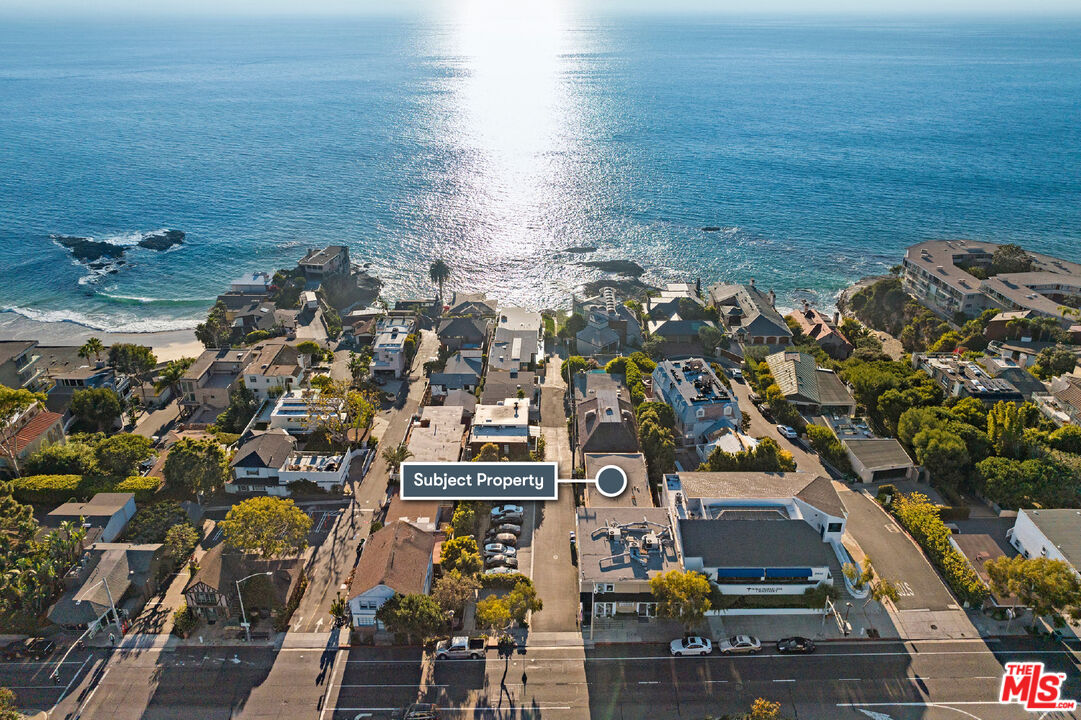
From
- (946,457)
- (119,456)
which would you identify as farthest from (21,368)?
(946,457)

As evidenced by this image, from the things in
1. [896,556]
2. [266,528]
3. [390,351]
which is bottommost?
[896,556]

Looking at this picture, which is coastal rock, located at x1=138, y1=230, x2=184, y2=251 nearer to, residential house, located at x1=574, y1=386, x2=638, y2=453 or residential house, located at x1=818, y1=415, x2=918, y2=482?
residential house, located at x1=574, y1=386, x2=638, y2=453

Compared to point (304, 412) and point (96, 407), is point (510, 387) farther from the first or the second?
point (96, 407)

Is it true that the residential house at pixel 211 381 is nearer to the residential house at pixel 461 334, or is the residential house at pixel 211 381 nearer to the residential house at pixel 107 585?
the residential house at pixel 461 334

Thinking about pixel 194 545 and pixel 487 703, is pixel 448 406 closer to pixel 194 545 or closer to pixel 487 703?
pixel 194 545

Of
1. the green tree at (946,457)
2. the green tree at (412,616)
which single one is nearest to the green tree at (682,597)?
the green tree at (412,616)

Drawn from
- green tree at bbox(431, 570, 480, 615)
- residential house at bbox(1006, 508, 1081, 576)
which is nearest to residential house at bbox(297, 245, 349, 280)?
green tree at bbox(431, 570, 480, 615)

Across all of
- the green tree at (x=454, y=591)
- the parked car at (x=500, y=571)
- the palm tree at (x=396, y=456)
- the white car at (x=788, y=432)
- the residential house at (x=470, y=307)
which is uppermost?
the green tree at (x=454, y=591)
